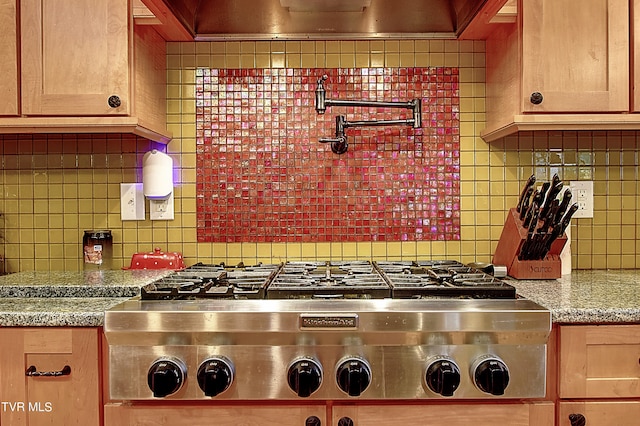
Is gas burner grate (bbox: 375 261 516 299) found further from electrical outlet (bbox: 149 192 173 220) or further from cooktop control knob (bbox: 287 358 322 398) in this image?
electrical outlet (bbox: 149 192 173 220)

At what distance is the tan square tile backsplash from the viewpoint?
2.04m

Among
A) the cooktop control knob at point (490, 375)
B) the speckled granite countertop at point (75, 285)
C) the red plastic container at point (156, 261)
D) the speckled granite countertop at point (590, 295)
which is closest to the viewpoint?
the cooktop control knob at point (490, 375)

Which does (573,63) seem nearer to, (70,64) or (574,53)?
(574,53)

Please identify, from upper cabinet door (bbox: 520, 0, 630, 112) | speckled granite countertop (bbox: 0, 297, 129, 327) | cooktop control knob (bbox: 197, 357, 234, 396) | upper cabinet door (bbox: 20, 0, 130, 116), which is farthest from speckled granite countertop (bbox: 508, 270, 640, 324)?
upper cabinet door (bbox: 20, 0, 130, 116)

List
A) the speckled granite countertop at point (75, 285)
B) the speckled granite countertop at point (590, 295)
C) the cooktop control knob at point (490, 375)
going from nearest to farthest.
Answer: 1. the cooktop control knob at point (490, 375)
2. the speckled granite countertop at point (590, 295)
3. the speckled granite countertop at point (75, 285)

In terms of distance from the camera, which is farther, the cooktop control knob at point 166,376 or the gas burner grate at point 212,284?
the gas burner grate at point 212,284

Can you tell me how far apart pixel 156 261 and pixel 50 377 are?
0.67 meters

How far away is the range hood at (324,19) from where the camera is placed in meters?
1.83

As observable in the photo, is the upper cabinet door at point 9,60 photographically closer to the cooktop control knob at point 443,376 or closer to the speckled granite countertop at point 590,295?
the cooktop control knob at point 443,376

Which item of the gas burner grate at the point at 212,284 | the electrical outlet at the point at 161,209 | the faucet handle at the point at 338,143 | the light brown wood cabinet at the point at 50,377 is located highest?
the faucet handle at the point at 338,143

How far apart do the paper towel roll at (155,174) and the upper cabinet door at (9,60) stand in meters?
0.46

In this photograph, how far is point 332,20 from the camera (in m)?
1.96

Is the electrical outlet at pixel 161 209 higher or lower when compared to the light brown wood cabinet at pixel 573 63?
lower

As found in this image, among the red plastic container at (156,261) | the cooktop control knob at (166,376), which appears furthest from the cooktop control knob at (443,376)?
the red plastic container at (156,261)
